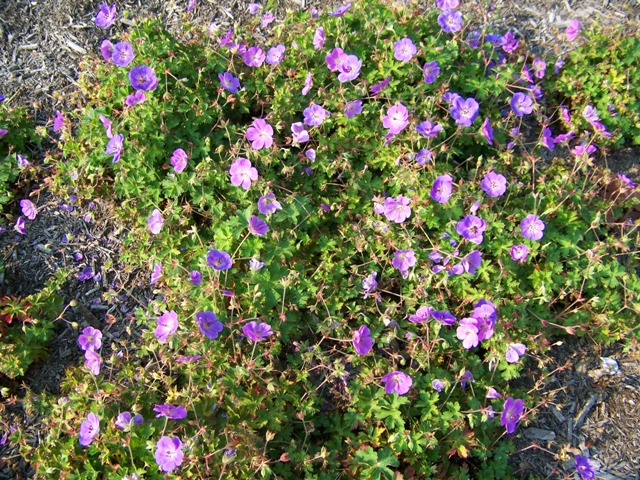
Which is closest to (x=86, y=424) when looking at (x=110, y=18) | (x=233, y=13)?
(x=110, y=18)

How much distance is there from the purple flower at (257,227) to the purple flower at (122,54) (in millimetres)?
1238

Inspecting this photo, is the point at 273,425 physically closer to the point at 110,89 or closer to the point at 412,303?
the point at 412,303

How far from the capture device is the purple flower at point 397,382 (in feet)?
9.50

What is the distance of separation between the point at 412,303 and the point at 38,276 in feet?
7.34

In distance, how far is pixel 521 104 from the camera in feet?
12.2

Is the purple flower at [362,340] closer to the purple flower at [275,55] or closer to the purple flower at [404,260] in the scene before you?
the purple flower at [404,260]

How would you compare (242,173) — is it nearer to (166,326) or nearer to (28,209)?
(166,326)

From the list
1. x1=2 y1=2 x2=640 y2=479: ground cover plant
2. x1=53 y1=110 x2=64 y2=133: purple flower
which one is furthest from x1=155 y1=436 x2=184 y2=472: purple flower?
x1=53 y1=110 x2=64 y2=133: purple flower

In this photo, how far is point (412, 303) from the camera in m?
3.17

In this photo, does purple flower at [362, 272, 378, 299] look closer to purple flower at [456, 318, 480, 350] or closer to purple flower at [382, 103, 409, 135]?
purple flower at [456, 318, 480, 350]

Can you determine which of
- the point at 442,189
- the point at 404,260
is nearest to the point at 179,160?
the point at 404,260

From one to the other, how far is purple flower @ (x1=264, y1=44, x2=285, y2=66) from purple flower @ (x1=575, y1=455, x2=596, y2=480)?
9.39 ft

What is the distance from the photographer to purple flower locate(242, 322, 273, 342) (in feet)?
9.32

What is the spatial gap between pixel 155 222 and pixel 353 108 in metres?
1.34
